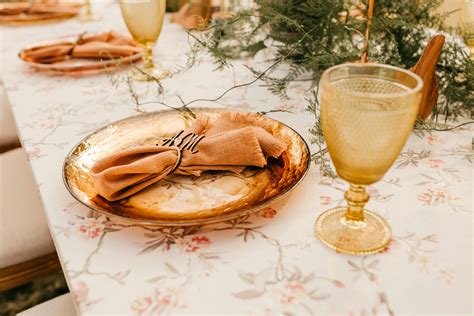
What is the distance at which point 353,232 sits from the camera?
1.95 ft

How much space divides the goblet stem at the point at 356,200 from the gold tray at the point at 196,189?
0.27ft

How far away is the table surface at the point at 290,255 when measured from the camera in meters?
0.51

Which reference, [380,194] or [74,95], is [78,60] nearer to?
[74,95]

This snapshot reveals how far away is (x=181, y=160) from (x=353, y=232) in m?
0.26

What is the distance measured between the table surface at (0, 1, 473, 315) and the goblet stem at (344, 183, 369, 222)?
0.18ft

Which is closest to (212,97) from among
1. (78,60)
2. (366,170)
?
(78,60)

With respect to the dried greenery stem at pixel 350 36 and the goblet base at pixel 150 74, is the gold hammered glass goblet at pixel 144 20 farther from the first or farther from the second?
the dried greenery stem at pixel 350 36

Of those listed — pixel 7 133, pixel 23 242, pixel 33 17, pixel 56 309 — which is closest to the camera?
pixel 56 309

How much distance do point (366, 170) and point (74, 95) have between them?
2.65ft

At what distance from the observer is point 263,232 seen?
24.1 inches

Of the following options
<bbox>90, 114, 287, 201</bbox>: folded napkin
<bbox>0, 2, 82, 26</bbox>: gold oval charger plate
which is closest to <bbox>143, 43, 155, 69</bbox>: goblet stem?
<bbox>90, 114, 287, 201</bbox>: folded napkin

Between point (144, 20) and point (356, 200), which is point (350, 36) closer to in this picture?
point (144, 20)

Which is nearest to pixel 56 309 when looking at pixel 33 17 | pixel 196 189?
pixel 196 189

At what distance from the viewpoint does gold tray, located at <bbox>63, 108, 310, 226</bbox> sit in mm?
617
